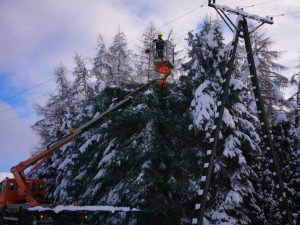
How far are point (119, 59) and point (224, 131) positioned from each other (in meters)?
17.1

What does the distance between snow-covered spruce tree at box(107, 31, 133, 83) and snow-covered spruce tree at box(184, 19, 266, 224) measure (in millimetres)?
13095

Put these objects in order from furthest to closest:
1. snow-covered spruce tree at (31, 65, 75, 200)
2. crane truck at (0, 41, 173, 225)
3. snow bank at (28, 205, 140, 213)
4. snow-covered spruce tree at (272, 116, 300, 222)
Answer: snow-covered spruce tree at (31, 65, 75, 200) < snow-covered spruce tree at (272, 116, 300, 222) < crane truck at (0, 41, 173, 225) < snow bank at (28, 205, 140, 213)

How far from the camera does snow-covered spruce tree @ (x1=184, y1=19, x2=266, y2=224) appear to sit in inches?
637

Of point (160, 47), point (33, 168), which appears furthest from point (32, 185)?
point (160, 47)

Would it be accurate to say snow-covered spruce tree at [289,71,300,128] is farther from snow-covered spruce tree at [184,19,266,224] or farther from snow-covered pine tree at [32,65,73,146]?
snow-covered pine tree at [32,65,73,146]

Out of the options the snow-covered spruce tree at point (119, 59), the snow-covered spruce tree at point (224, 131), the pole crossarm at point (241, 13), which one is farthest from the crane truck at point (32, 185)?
the snow-covered spruce tree at point (119, 59)

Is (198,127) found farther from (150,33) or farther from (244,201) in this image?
(150,33)

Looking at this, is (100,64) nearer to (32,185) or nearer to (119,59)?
(119,59)

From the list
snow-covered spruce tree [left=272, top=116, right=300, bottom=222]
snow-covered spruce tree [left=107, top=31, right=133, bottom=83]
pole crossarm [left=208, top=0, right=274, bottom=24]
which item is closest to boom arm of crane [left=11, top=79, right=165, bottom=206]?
pole crossarm [left=208, top=0, right=274, bottom=24]

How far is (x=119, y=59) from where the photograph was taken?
32.4 m

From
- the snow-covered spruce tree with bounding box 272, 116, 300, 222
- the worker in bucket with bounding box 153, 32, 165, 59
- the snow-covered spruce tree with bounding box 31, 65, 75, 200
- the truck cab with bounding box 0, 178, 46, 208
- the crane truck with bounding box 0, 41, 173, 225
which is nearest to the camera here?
the worker in bucket with bounding box 153, 32, 165, 59

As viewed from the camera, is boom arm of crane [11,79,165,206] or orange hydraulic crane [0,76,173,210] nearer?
boom arm of crane [11,79,165,206]

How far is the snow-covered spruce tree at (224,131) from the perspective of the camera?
637 inches

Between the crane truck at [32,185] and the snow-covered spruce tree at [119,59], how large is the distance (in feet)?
38.9
